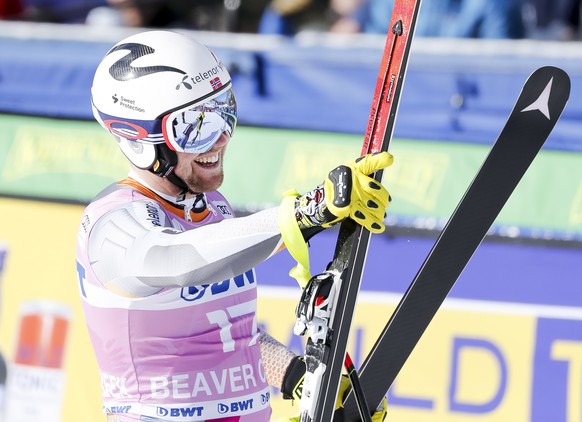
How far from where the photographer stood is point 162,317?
10.1 feet

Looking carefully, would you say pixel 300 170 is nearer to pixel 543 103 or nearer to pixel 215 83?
pixel 543 103

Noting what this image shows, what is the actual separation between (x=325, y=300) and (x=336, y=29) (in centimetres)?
372

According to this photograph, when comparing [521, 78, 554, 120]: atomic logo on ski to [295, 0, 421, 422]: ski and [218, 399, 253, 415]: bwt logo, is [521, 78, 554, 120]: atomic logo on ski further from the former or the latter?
[218, 399, 253, 415]: bwt logo

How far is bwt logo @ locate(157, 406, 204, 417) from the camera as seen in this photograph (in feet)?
10.3

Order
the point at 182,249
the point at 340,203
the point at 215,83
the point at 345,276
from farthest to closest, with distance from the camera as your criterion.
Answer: the point at 215,83, the point at 345,276, the point at 182,249, the point at 340,203

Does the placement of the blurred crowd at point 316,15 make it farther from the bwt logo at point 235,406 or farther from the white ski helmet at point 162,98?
the bwt logo at point 235,406

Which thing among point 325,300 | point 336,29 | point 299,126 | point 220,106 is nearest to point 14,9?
point 336,29

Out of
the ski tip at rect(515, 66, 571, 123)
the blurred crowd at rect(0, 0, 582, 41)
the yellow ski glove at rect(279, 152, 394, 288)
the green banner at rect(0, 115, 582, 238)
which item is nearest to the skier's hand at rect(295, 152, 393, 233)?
the yellow ski glove at rect(279, 152, 394, 288)

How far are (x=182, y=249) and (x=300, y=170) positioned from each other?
2563mm

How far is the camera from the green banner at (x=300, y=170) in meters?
4.94

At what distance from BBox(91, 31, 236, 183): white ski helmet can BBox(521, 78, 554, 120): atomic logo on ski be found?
1.01 metres

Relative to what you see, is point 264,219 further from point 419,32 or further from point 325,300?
point 419,32

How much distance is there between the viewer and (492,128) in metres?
5.10

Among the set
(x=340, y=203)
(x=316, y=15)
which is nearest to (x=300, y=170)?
(x=316, y=15)
